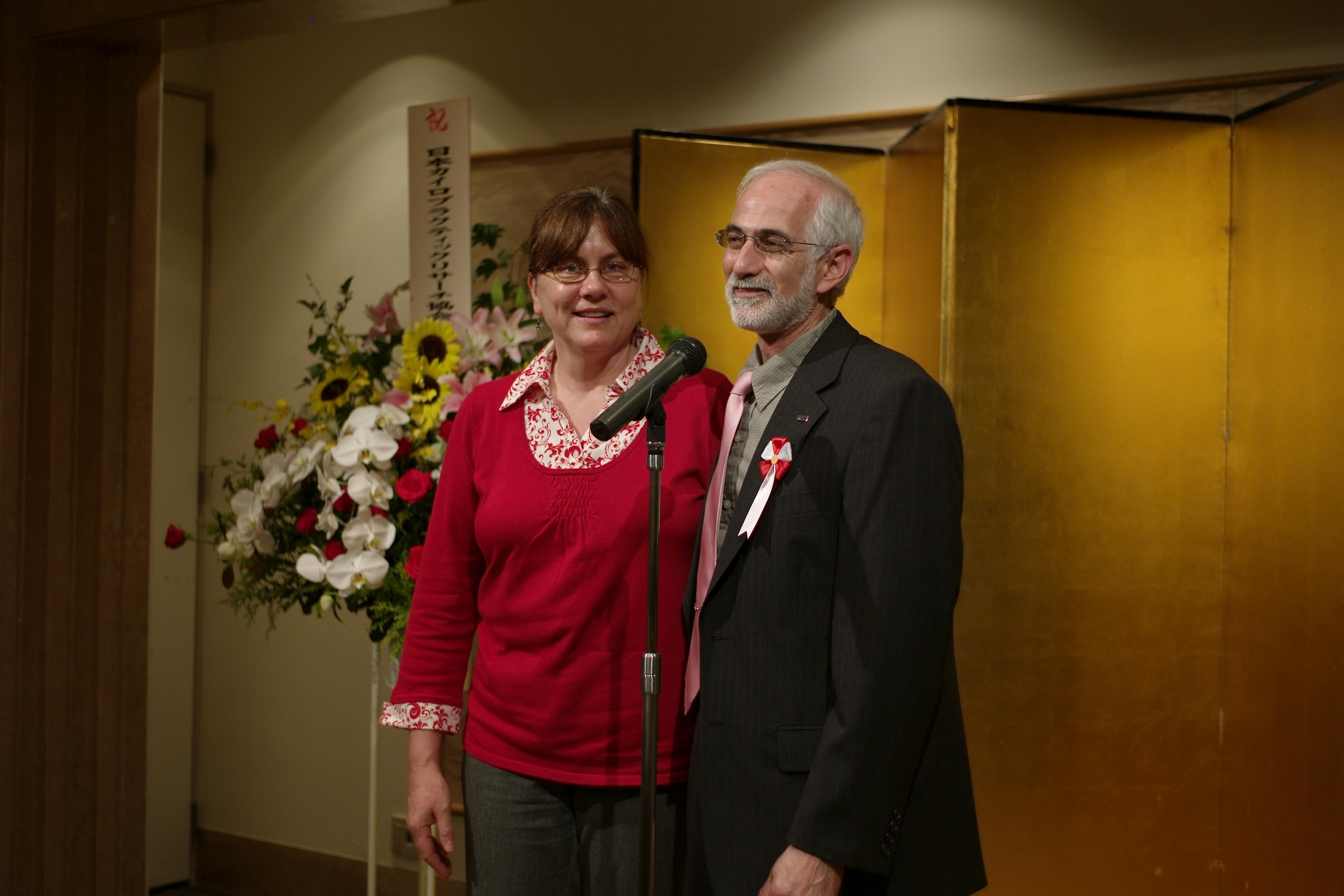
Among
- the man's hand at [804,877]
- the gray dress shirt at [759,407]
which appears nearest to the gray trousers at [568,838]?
the man's hand at [804,877]

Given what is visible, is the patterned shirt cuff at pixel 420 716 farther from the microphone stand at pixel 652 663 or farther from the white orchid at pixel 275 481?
the white orchid at pixel 275 481

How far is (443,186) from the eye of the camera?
8.77ft

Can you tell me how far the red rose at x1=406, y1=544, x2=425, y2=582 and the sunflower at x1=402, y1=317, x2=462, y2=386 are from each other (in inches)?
13.8

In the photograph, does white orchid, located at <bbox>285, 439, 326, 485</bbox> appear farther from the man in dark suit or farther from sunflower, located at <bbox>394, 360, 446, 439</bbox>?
the man in dark suit

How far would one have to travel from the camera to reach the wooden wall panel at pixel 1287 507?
224 centimetres

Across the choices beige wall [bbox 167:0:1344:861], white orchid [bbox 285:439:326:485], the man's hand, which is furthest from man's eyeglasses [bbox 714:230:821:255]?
beige wall [bbox 167:0:1344:861]

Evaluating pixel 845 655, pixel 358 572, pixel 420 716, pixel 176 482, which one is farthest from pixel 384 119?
pixel 845 655

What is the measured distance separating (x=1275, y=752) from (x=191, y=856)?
3.37 metres

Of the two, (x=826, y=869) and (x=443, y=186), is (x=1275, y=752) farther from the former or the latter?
(x=443, y=186)

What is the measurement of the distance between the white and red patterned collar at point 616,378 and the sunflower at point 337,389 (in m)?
0.66

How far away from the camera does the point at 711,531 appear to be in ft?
5.02

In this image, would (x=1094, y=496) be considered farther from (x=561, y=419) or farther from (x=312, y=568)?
(x=312, y=568)

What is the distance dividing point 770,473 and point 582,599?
1.21ft

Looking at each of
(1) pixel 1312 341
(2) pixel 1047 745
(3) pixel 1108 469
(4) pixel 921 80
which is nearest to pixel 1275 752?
(2) pixel 1047 745
